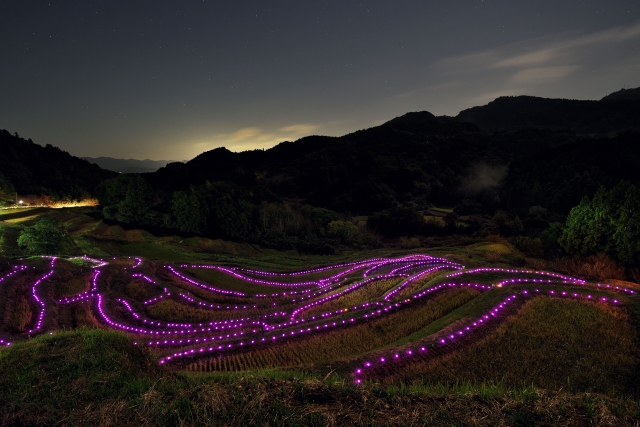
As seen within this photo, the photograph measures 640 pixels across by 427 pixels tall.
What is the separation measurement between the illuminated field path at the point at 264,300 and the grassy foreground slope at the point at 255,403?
4.27 meters

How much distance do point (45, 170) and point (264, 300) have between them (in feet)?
310

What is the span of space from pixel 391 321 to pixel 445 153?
5765 inches

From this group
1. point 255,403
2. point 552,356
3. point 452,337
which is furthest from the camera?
point 452,337

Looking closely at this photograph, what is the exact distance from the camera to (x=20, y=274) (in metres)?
20.6

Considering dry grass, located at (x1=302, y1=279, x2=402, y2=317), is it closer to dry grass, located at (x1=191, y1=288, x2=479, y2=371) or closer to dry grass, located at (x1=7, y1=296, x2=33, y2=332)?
dry grass, located at (x1=191, y1=288, x2=479, y2=371)

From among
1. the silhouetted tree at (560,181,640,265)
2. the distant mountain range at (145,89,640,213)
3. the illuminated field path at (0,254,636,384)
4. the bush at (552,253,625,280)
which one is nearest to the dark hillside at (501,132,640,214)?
the distant mountain range at (145,89,640,213)

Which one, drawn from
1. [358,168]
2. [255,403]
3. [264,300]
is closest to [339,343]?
[255,403]

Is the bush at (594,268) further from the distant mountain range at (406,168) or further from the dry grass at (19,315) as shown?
the distant mountain range at (406,168)

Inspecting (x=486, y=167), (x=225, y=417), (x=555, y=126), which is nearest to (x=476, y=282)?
(x=225, y=417)

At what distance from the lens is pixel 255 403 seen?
482 centimetres

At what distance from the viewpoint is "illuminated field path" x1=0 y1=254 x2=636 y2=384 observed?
13.2 m

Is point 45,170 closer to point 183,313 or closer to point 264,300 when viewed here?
point 183,313

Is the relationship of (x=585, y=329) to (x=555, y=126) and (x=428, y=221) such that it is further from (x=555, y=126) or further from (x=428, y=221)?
(x=555, y=126)

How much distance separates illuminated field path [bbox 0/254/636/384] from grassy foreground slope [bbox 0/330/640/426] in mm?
4269
